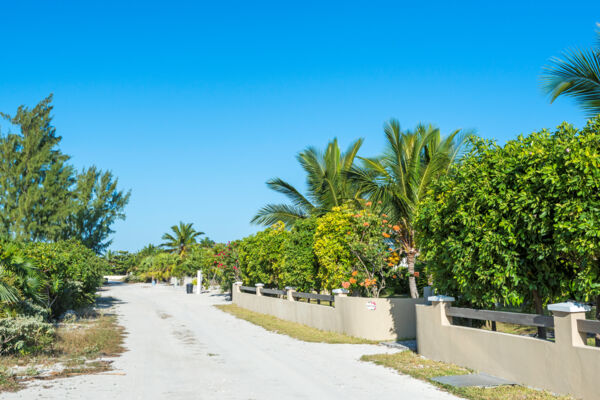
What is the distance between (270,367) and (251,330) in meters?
6.91

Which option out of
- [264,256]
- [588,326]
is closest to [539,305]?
[588,326]

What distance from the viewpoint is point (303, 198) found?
78.3ft

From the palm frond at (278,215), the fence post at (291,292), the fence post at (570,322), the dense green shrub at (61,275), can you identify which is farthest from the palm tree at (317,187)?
the fence post at (570,322)

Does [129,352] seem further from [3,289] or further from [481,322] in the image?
[481,322]

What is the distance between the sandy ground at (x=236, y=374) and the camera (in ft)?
25.1

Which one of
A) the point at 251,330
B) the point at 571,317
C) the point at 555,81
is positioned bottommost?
the point at 251,330

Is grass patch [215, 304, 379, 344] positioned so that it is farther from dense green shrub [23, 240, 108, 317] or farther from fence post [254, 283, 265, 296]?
dense green shrub [23, 240, 108, 317]

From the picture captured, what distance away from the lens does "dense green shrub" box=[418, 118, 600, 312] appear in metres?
6.76

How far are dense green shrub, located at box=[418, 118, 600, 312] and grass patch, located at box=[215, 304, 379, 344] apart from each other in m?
4.66

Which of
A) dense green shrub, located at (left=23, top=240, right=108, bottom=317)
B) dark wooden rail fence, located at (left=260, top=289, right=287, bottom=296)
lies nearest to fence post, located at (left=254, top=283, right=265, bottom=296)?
dark wooden rail fence, located at (left=260, top=289, right=287, bottom=296)

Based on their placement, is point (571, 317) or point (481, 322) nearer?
point (571, 317)

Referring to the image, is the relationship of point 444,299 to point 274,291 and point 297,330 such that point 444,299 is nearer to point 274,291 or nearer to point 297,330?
point 297,330

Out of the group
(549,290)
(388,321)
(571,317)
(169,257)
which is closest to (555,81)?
(549,290)

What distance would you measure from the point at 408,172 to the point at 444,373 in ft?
25.9
